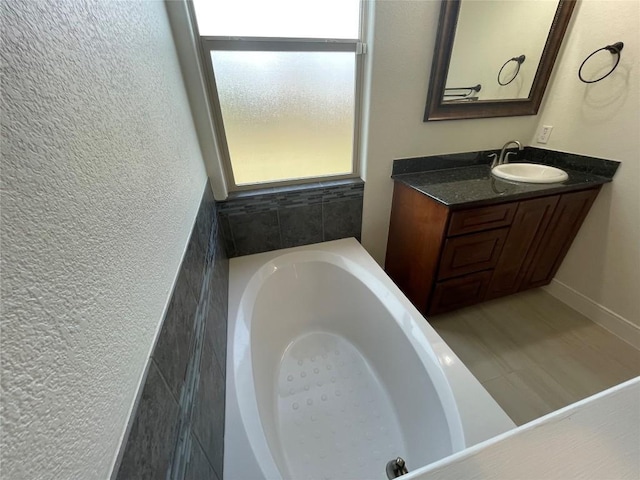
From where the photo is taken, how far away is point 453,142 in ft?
5.78

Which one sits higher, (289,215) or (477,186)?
(477,186)

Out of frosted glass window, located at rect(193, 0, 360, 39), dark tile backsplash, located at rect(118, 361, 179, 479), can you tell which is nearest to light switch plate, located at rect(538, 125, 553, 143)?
frosted glass window, located at rect(193, 0, 360, 39)

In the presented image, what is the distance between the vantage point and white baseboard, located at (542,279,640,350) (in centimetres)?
159

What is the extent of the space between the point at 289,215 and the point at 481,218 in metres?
1.09

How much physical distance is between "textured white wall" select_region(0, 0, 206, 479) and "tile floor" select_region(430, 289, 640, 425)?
5.36 feet

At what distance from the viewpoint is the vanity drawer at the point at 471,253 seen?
148 cm

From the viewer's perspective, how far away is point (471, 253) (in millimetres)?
1544

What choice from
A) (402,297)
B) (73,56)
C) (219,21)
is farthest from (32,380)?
(219,21)

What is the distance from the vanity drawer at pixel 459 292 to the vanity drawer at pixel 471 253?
2.1 inches

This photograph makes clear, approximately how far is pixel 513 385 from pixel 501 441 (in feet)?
3.96

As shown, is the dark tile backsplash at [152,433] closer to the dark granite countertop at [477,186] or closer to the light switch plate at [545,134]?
the dark granite countertop at [477,186]

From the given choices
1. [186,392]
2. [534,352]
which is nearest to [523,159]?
[534,352]

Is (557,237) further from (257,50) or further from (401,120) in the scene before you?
(257,50)

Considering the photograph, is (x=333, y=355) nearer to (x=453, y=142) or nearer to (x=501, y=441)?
(x=501, y=441)
